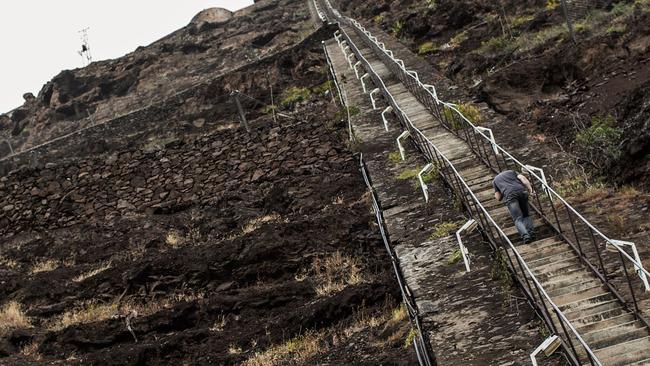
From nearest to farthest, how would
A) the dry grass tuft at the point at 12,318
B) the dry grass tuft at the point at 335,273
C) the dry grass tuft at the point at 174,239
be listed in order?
the dry grass tuft at the point at 335,273
the dry grass tuft at the point at 12,318
the dry grass tuft at the point at 174,239

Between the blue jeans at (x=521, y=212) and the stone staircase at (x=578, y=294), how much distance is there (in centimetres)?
20

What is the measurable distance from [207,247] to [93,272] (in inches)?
108

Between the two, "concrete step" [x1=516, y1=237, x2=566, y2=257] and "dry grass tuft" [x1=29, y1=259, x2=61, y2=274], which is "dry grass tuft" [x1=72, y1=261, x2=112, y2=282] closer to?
"dry grass tuft" [x1=29, y1=259, x2=61, y2=274]

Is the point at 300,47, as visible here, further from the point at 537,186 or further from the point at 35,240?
the point at 537,186

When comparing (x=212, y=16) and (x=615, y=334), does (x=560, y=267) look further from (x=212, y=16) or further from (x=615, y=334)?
(x=212, y=16)

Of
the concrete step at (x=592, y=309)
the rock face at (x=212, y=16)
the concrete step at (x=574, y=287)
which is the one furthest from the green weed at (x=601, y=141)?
the rock face at (x=212, y=16)

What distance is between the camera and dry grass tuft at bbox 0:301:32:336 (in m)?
14.7

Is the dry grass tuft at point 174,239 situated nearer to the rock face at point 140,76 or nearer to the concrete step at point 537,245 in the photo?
the concrete step at point 537,245

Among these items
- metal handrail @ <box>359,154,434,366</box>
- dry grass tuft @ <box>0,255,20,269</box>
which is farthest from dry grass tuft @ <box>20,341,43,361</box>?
metal handrail @ <box>359,154,434,366</box>

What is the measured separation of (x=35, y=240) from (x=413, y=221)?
11.0m

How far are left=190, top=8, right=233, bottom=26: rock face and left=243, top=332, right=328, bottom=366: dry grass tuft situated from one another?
46.6 m

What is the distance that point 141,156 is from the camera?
22.4 m

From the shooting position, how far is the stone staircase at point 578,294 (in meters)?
Result: 8.35

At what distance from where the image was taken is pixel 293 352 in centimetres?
1184
